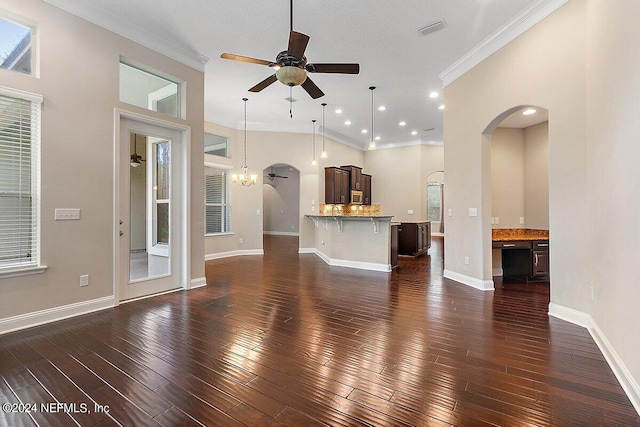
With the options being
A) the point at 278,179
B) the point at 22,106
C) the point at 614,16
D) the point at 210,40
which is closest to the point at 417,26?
the point at 614,16

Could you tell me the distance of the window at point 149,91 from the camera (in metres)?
3.78

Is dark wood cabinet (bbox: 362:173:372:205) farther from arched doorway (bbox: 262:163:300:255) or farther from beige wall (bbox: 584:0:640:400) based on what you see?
beige wall (bbox: 584:0:640:400)

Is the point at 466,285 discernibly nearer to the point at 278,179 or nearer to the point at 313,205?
the point at 313,205

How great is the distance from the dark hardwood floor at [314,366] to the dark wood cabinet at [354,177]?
5993mm

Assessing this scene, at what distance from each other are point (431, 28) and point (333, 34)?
1.28 m

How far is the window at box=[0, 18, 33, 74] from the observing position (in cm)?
290

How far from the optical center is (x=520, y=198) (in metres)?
5.57

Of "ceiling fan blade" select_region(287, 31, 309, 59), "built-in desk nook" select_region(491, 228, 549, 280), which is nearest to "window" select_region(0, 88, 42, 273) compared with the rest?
"ceiling fan blade" select_region(287, 31, 309, 59)

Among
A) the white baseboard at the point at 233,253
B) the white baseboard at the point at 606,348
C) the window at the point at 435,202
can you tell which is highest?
the window at the point at 435,202

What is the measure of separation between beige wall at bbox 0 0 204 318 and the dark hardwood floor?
427mm

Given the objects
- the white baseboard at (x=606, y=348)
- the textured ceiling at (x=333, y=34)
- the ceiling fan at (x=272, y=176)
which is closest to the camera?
the white baseboard at (x=606, y=348)

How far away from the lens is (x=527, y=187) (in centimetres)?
551

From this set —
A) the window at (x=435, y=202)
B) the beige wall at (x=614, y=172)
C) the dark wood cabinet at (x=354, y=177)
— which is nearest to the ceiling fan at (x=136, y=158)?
the beige wall at (x=614, y=172)

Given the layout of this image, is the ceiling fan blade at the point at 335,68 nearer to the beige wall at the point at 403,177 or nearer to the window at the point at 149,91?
the window at the point at 149,91
